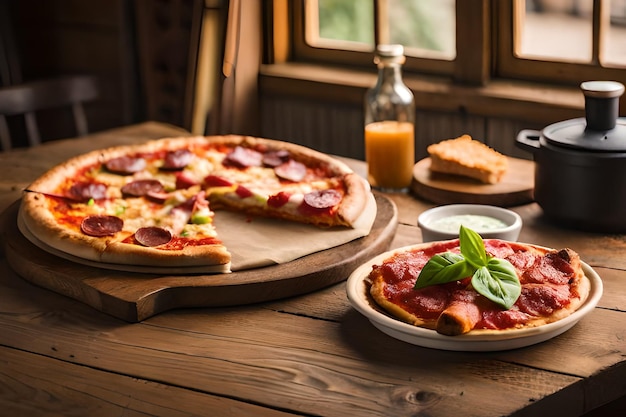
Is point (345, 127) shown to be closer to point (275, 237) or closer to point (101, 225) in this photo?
point (275, 237)

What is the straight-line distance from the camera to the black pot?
7.38 feet

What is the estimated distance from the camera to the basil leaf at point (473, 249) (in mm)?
1868

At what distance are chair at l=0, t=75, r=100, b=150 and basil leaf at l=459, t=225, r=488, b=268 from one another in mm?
2272

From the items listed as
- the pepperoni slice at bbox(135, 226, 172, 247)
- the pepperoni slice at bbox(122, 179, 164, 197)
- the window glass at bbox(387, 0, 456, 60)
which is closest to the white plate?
the pepperoni slice at bbox(135, 226, 172, 247)

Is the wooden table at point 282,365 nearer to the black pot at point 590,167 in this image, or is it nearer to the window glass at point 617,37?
the black pot at point 590,167

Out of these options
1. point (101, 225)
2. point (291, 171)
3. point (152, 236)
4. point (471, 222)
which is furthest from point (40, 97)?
point (471, 222)

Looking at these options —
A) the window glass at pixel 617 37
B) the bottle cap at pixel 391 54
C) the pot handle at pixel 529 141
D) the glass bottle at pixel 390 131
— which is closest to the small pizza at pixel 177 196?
the glass bottle at pixel 390 131

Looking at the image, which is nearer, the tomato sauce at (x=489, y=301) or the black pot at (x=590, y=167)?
the tomato sauce at (x=489, y=301)

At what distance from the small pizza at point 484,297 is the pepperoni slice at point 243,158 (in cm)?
89

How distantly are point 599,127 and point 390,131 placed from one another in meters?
0.63

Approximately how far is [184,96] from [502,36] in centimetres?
135

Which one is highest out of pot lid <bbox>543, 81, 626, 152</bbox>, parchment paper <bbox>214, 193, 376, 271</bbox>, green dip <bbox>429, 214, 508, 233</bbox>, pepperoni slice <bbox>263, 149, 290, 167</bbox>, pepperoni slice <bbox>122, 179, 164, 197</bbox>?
pot lid <bbox>543, 81, 626, 152</bbox>

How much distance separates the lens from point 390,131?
273 centimetres

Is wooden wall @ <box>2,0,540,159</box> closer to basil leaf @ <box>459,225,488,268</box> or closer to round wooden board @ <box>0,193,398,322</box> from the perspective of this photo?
round wooden board @ <box>0,193,398,322</box>
